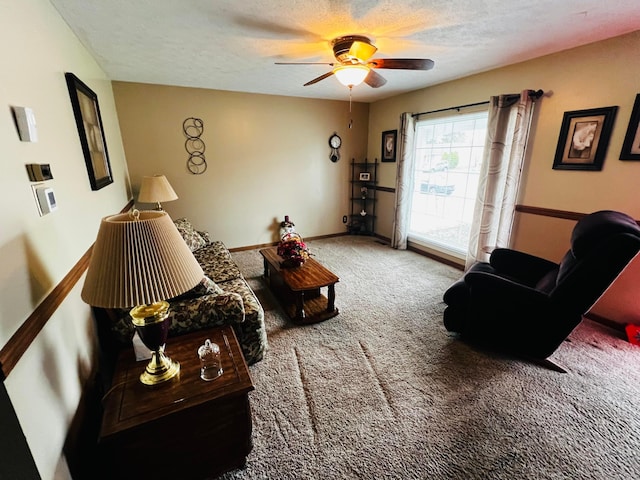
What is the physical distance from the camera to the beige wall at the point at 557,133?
7.36 feet

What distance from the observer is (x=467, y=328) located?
2.21 m

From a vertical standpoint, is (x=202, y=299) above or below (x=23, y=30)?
below

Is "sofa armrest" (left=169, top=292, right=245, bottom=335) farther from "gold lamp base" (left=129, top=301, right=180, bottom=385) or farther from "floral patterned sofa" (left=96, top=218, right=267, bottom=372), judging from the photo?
"gold lamp base" (left=129, top=301, right=180, bottom=385)

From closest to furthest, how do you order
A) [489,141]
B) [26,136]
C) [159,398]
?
[26,136]
[159,398]
[489,141]

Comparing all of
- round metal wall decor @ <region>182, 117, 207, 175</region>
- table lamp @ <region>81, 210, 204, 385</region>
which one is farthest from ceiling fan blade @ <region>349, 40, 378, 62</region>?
round metal wall decor @ <region>182, 117, 207, 175</region>

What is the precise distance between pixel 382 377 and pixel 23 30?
264 centimetres

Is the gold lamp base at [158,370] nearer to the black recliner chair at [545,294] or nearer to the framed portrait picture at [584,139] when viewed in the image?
the black recliner chair at [545,294]

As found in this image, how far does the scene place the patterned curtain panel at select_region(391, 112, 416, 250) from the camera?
160 inches

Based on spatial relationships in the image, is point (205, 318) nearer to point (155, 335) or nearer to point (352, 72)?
point (155, 335)

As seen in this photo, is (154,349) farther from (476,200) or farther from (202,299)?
(476,200)

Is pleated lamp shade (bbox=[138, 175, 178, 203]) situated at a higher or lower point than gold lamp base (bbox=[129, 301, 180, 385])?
higher

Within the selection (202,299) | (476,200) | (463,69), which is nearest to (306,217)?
(476,200)

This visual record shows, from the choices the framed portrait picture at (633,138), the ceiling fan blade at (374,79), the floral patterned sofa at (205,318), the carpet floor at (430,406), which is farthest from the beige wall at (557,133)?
the floral patterned sofa at (205,318)

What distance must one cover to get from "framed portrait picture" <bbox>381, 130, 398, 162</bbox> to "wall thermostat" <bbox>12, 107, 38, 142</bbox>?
171 inches
